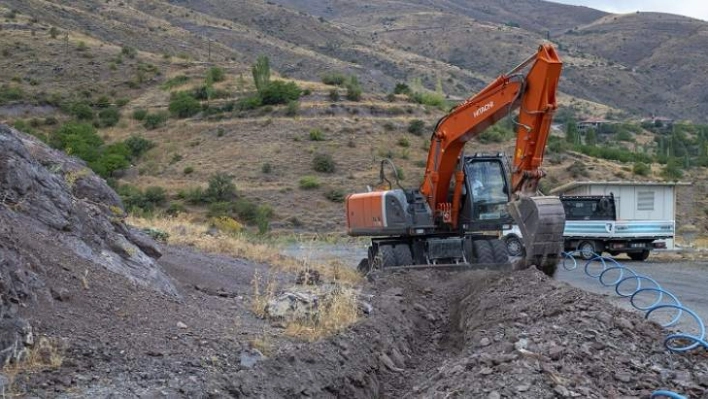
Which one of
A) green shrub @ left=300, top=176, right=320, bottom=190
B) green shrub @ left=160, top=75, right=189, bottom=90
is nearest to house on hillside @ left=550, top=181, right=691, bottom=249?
green shrub @ left=300, top=176, right=320, bottom=190

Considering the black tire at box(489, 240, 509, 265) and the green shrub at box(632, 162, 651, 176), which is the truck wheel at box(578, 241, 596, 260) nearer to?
the black tire at box(489, 240, 509, 265)

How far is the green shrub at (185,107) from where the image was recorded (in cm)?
6725

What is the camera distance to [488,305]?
524 inches

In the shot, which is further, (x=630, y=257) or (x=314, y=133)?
(x=314, y=133)

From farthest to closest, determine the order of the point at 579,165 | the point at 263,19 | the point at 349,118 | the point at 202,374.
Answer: the point at 263,19
the point at 349,118
the point at 579,165
the point at 202,374

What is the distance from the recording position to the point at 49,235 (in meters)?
10.2

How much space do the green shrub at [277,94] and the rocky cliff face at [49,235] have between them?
53.8 metres

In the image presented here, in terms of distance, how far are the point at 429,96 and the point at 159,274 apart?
6647 centimetres

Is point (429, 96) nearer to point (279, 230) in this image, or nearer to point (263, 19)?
point (279, 230)

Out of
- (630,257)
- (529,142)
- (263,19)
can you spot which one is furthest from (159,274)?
(263,19)

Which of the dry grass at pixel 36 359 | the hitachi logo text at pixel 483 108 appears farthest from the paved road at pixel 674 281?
the dry grass at pixel 36 359

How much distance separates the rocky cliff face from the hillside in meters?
36.4

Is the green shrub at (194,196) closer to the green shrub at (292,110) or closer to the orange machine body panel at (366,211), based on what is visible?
the green shrub at (292,110)

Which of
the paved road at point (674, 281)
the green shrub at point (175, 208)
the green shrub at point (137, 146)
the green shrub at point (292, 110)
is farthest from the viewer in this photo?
the green shrub at point (292, 110)
